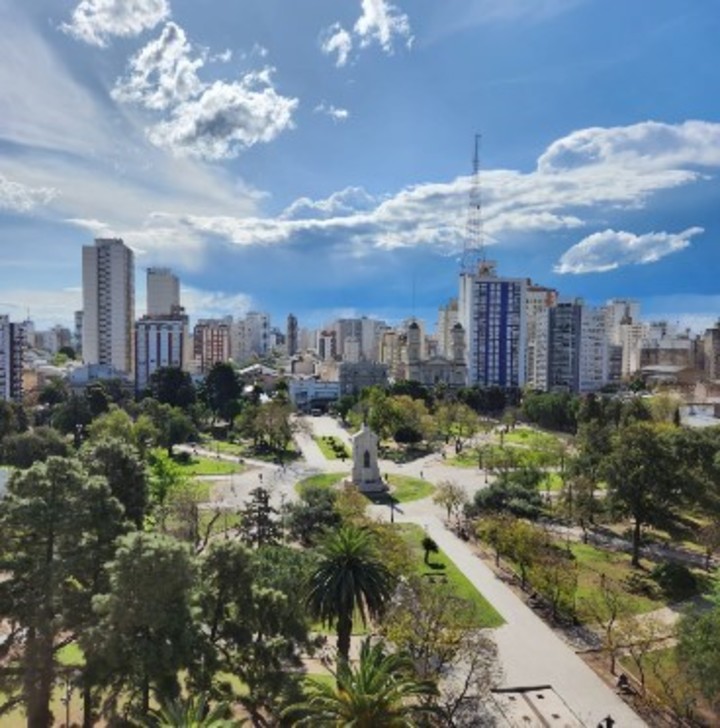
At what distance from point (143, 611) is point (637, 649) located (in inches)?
Result: 854

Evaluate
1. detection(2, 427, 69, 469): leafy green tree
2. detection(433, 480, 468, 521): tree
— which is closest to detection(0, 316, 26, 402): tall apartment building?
detection(2, 427, 69, 469): leafy green tree

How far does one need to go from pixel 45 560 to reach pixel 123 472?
9488mm

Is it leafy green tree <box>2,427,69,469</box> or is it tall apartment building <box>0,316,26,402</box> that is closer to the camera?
leafy green tree <box>2,427,69,469</box>

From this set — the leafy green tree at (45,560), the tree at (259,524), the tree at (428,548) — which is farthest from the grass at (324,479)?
the leafy green tree at (45,560)

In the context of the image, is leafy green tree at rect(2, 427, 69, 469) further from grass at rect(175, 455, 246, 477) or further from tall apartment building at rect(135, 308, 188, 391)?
tall apartment building at rect(135, 308, 188, 391)

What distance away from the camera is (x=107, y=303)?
6038 inches

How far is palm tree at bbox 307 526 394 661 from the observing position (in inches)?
925

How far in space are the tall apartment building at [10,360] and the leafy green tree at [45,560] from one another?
103 metres

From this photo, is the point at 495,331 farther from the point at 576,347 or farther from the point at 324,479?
the point at 324,479

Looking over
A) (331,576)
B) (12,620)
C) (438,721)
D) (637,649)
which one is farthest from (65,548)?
(637,649)

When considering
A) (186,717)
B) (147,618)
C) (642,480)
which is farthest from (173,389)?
(186,717)

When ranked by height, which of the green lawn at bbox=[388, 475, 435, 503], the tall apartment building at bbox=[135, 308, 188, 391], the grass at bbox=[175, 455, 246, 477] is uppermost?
the tall apartment building at bbox=[135, 308, 188, 391]

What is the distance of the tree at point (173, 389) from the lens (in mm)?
104500

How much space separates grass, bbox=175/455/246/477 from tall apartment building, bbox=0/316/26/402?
5079 centimetres
